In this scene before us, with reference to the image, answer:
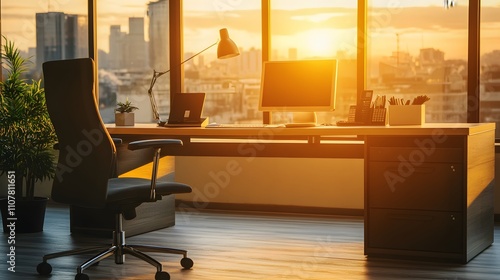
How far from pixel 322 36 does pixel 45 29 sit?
9.20ft

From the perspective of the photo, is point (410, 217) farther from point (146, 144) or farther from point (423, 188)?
point (146, 144)

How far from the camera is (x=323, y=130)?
180 inches

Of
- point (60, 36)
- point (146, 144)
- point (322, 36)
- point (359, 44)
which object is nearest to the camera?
point (146, 144)

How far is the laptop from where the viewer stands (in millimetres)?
5297

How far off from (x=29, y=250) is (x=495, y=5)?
12.9 ft

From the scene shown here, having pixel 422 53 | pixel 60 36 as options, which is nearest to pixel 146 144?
pixel 422 53

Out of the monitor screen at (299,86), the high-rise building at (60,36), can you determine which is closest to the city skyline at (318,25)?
the high-rise building at (60,36)

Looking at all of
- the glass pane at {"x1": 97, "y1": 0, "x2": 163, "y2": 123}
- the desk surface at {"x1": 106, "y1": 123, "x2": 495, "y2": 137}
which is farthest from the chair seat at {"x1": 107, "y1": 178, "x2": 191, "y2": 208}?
the glass pane at {"x1": 97, "y1": 0, "x2": 163, "y2": 123}

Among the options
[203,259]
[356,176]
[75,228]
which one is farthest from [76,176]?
[356,176]

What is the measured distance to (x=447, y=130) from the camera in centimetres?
433

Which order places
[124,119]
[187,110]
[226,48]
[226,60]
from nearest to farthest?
[187,110] < [124,119] < [226,48] < [226,60]

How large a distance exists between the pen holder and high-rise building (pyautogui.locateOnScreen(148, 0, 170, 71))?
8.85 feet

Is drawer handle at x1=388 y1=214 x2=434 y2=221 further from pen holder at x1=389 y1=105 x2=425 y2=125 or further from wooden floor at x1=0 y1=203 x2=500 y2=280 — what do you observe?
pen holder at x1=389 y1=105 x2=425 y2=125

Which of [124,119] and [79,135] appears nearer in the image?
[79,135]
